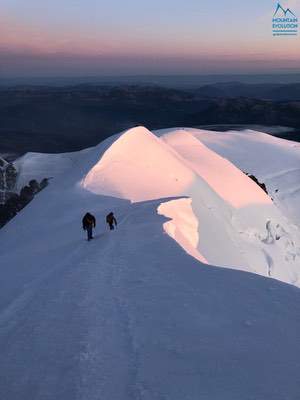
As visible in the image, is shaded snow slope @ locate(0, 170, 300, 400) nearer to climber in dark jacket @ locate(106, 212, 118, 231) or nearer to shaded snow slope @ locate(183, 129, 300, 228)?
climber in dark jacket @ locate(106, 212, 118, 231)

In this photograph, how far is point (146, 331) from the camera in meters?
8.66

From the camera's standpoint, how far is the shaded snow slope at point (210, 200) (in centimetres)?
2312

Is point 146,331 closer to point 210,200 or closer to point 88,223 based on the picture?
point 88,223

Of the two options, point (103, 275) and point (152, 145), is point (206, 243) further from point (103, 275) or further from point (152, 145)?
point (152, 145)

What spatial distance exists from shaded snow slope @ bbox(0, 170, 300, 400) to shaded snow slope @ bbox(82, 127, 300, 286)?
15.2 ft

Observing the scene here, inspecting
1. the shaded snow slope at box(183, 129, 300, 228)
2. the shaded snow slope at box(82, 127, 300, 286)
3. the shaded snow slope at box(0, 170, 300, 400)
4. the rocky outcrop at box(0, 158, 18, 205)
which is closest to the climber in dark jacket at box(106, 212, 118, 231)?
the shaded snow slope at box(82, 127, 300, 286)

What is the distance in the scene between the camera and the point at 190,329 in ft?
28.4

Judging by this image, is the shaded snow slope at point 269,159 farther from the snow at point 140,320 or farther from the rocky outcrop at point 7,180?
the snow at point 140,320

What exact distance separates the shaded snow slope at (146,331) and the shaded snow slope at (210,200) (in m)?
4.62

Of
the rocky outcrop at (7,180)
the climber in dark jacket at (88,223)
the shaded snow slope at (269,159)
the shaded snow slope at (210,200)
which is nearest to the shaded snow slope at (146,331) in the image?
the climber in dark jacket at (88,223)

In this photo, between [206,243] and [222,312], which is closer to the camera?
[222,312]

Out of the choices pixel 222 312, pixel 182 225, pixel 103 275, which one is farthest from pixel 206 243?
pixel 222 312

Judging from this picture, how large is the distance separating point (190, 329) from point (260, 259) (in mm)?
22146

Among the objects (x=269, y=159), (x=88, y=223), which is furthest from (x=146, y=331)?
(x=269, y=159)
